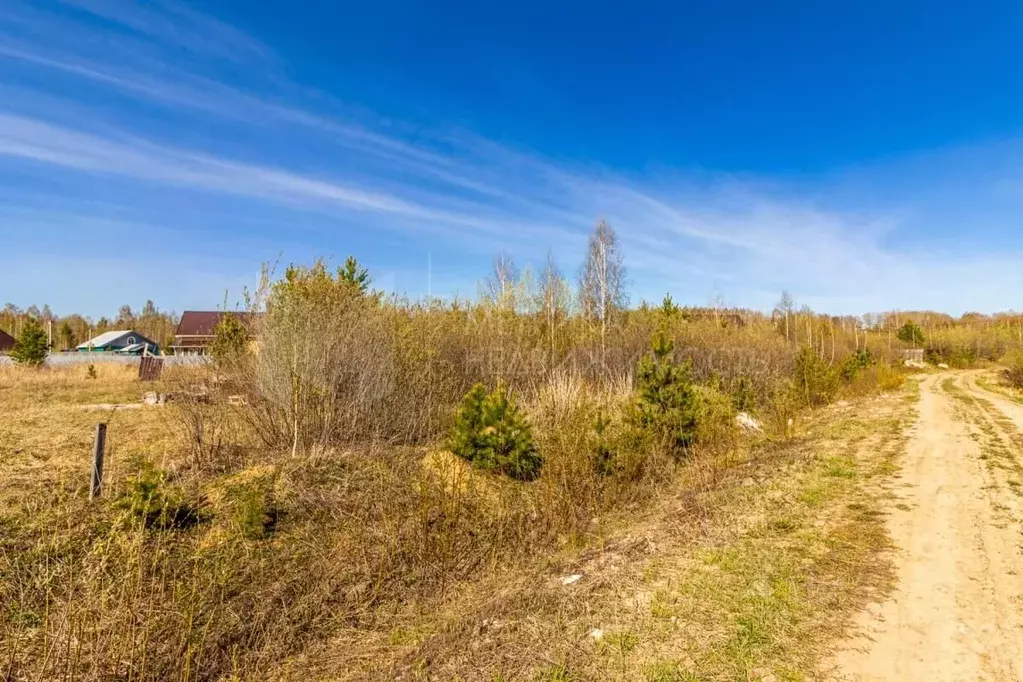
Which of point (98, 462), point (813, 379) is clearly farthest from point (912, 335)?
point (98, 462)

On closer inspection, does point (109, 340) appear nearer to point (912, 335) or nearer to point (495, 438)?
point (495, 438)

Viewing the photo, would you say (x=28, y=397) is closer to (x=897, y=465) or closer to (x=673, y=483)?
(x=673, y=483)

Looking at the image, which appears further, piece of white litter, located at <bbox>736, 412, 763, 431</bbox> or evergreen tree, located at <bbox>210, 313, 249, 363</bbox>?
piece of white litter, located at <bbox>736, 412, 763, 431</bbox>

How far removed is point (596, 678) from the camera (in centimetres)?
330

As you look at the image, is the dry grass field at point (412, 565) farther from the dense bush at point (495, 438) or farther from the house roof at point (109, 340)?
the house roof at point (109, 340)

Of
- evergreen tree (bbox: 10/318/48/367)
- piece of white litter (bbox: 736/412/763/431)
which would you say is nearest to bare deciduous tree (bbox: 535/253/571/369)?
piece of white litter (bbox: 736/412/763/431)

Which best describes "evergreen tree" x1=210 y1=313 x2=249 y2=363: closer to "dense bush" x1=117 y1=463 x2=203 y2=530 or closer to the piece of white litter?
"dense bush" x1=117 y1=463 x2=203 y2=530

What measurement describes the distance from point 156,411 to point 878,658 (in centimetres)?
1449

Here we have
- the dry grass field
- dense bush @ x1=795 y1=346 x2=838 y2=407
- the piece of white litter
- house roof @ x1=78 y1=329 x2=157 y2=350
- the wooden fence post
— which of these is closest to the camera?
the dry grass field

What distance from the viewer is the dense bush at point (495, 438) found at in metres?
7.87

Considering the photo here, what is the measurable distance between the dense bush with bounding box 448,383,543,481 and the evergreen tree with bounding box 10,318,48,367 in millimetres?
24502

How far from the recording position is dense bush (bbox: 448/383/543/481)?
310 inches

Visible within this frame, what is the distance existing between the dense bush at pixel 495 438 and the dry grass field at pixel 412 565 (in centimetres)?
27

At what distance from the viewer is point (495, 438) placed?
7848 millimetres
